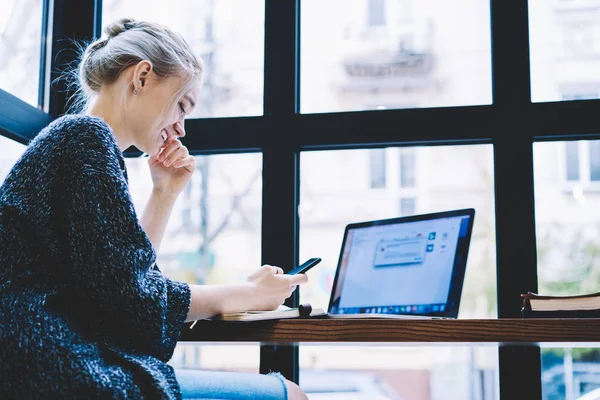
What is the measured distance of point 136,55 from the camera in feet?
5.16

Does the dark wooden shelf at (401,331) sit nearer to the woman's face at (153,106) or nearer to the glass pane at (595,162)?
the woman's face at (153,106)

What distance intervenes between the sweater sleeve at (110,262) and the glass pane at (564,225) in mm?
1377

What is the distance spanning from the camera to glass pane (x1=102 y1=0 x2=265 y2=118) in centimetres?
252

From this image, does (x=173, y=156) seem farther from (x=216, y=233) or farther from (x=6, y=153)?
(x=6, y=153)

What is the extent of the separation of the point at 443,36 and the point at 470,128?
34 centimetres

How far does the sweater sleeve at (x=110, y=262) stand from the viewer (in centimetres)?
115

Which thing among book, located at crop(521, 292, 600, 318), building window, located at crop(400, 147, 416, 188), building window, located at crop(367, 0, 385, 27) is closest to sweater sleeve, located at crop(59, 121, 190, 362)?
book, located at crop(521, 292, 600, 318)

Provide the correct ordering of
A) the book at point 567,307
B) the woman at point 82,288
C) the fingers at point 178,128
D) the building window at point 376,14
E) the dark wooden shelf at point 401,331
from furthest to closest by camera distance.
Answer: the building window at point 376,14 → the fingers at point 178,128 → the book at point 567,307 → the dark wooden shelf at point 401,331 → the woman at point 82,288

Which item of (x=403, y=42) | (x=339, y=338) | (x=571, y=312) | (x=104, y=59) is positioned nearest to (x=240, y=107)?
(x=403, y=42)

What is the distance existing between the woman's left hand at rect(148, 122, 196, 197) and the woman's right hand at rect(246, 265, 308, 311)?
16.6 inches

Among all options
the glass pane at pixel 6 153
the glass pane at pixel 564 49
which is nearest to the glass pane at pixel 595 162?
the glass pane at pixel 564 49

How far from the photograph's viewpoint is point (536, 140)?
7.52 feet

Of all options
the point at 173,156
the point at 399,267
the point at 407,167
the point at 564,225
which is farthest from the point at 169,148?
the point at 564,225

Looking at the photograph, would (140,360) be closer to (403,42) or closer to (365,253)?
(365,253)
